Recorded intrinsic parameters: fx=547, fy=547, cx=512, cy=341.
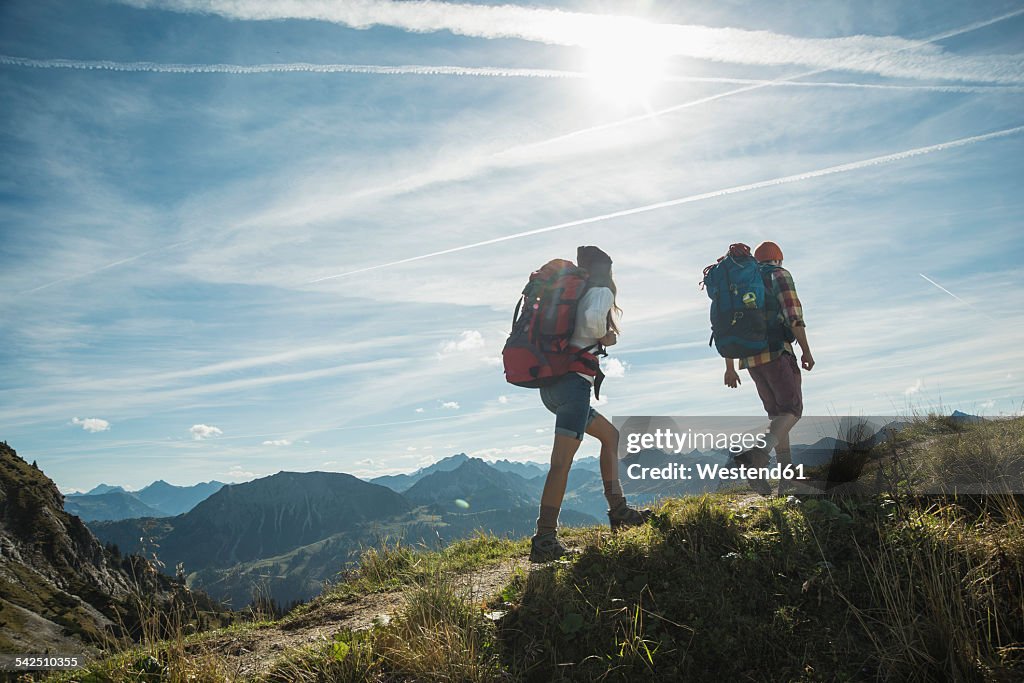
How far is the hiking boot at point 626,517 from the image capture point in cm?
617

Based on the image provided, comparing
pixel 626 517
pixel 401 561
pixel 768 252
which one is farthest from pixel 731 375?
pixel 401 561

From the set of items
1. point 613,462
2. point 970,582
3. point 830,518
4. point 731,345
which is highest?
point 731,345

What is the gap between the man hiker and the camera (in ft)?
21.2

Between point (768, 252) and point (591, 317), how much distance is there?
10.4ft

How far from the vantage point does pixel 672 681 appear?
3.53m

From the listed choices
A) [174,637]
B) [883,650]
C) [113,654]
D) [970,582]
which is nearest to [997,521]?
[970,582]

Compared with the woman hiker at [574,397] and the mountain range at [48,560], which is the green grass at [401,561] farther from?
the mountain range at [48,560]

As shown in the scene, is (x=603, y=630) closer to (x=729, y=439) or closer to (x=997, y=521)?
(x=997, y=521)

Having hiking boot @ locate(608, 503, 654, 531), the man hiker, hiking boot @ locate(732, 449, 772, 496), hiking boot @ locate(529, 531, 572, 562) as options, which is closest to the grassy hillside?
hiking boot @ locate(529, 531, 572, 562)

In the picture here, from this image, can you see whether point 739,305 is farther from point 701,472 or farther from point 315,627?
point 315,627

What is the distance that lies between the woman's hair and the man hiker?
2055 millimetres

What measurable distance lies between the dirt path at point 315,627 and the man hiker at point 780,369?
3.23 meters

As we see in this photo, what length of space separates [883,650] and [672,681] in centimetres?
129

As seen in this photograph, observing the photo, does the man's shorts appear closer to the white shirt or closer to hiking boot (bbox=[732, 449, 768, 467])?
hiking boot (bbox=[732, 449, 768, 467])
